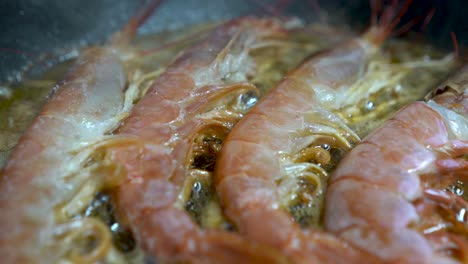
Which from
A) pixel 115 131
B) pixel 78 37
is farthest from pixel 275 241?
pixel 78 37

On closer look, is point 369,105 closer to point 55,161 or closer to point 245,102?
point 245,102

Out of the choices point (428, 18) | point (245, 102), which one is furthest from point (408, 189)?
point (428, 18)

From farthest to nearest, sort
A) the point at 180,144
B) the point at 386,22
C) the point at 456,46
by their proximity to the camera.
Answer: the point at 456,46 < the point at 386,22 < the point at 180,144

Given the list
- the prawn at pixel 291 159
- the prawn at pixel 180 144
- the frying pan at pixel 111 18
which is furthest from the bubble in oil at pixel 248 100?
the frying pan at pixel 111 18

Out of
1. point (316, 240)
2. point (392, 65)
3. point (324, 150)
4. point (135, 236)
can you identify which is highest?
point (135, 236)

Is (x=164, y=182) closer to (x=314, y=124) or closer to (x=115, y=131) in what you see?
(x=115, y=131)

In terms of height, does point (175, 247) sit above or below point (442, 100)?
above
